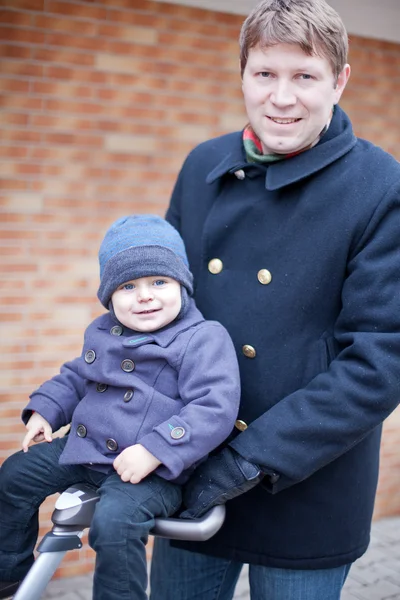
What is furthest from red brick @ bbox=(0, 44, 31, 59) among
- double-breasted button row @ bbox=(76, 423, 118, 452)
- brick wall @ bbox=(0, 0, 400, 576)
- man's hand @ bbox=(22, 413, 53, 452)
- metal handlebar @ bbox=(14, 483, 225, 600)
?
metal handlebar @ bbox=(14, 483, 225, 600)

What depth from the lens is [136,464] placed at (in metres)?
1.90

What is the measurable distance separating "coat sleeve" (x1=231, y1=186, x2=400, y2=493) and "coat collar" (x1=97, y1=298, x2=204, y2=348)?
0.28 metres

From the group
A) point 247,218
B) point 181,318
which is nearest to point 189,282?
point 181,318

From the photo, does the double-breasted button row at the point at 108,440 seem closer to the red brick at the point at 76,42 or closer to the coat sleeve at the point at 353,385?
the coat sleeve at the point at 353,385

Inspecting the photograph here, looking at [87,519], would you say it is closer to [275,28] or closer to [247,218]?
[247,218]

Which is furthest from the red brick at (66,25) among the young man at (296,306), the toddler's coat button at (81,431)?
the toddler's coat button at (81,431)

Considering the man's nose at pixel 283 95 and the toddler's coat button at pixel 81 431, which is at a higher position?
the man's nose at pixel 283 95

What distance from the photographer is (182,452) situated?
1900 mm

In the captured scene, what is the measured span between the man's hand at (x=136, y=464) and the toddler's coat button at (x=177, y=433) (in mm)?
65

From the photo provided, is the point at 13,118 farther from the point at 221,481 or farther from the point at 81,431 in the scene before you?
the point at 221,481

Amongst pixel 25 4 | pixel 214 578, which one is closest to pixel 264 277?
pixel 214 578

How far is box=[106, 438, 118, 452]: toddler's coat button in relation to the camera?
2.00 m

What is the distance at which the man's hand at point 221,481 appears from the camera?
6.39 ft

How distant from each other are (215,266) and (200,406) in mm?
467
